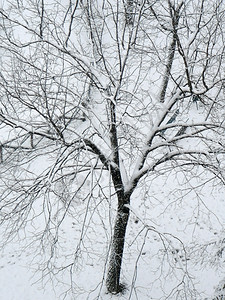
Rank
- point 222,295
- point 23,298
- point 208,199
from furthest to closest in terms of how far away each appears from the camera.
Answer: point 208,199
point 23,298
point 222,295

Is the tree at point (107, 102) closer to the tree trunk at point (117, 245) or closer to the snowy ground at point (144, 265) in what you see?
the tree trunk at point (117, 245)

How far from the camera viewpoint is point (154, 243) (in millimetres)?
9273

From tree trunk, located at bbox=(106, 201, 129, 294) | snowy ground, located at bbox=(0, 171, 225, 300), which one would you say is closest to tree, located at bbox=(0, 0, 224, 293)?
tree trunk, located at bbox=(106, 201, 129, 294)

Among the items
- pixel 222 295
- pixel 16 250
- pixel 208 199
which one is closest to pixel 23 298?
pixel 16 250

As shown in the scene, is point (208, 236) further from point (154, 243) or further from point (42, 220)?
point (42, 220)

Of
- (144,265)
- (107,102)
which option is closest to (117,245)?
(144,265)

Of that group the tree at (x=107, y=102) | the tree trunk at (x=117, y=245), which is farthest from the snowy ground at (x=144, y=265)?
the tree at (x=107, y=102)

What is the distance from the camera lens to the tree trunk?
597 centimetres

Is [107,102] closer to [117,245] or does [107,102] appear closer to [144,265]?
[117,245]

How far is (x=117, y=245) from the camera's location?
628cm

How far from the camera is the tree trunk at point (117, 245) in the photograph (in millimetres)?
5969

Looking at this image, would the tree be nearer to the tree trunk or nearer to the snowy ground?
the tree trunk

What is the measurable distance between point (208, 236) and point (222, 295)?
4451 millimetres

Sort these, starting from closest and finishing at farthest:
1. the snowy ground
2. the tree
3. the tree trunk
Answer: the tree
the tree trunk
the snowy ground
